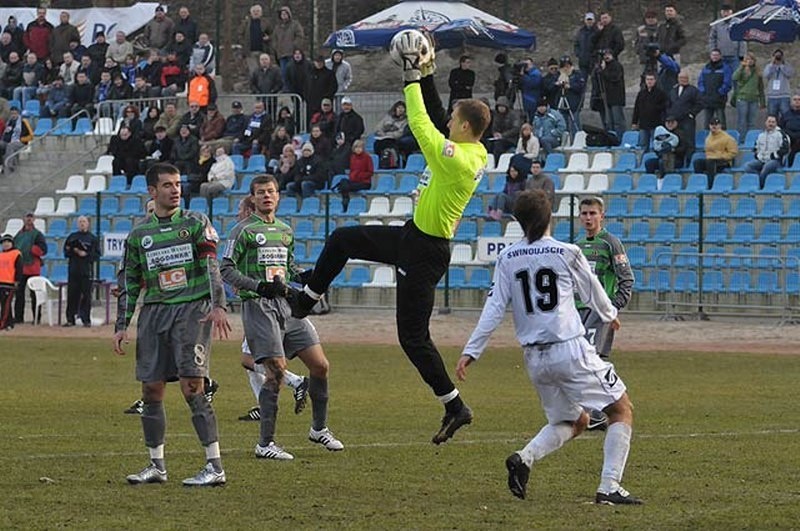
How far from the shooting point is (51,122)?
39781 millimetres

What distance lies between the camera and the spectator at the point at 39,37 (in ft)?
136

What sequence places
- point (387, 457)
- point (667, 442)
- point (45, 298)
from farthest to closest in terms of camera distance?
point (45, 298), point (667, 442), point (387, 457)

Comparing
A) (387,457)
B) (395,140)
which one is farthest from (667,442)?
(395,140)

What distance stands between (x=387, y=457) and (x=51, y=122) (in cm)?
2871

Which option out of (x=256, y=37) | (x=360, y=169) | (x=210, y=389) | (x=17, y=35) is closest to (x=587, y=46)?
(x=360, y=169)

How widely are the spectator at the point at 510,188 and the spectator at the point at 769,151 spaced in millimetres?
3919

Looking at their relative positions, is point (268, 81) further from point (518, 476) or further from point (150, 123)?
point (518, 476)

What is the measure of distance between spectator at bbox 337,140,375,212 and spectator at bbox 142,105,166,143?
18.6 ft

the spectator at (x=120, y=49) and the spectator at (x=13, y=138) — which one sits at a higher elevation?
the spectator at (x=120, y=49)

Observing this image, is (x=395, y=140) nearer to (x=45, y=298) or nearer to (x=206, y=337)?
(x=45, y=298)

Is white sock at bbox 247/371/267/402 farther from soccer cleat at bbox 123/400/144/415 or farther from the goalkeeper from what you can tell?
the goalkeeper

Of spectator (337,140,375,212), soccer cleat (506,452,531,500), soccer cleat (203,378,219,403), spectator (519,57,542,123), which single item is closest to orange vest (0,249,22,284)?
spectator (337,140,375,212)

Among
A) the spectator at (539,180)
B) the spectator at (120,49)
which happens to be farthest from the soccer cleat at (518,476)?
the spectator at (120,49)

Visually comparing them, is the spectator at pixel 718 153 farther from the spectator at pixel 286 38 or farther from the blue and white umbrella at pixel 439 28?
the spectator at pixel 286 38
